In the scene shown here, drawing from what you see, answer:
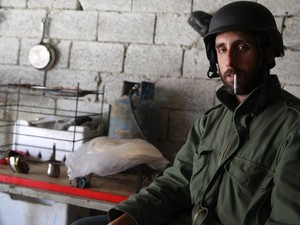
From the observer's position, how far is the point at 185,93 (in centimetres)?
244

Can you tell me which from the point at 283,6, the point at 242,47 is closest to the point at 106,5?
the point at 283,6

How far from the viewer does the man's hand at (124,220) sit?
4.30 feet

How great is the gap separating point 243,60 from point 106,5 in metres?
1.51

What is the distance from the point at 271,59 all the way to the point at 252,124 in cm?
28

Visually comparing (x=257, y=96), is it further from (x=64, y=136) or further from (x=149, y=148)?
(x=64, y=136)

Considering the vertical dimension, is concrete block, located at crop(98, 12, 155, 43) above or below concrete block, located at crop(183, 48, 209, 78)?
above

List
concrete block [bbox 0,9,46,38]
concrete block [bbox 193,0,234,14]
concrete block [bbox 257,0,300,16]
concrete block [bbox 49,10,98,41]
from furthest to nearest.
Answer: concrete block [bbox 0,9,46,38] → concrete block [bbox 49,10,98,41] → concrete block [bbox 193,0,234,14] → concrete block [bbox 257,0,300,16]

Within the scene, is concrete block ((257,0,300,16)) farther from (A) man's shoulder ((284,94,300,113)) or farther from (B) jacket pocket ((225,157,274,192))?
(B) jacket pocket ((225,157,274,192))

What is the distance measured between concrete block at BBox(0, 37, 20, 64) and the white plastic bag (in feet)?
3.85

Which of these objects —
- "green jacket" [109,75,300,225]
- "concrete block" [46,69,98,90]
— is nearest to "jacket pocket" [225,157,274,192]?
"green jacket" [109,75,300,225]

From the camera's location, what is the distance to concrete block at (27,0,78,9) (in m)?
2.64

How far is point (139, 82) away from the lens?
2496 millimetres

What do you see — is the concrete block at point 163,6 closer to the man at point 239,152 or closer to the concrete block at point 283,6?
the concrete block at point 283,6

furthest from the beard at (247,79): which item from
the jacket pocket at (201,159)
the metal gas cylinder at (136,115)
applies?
the metal gas cylinder at (136,115)
